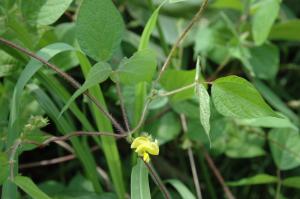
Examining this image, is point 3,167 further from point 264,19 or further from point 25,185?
point 264,19

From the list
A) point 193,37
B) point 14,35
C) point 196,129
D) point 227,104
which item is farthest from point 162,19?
point 227,104

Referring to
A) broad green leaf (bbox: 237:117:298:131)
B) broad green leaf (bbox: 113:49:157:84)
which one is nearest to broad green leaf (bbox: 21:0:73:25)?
broad green leaf (bbox: 113:49:157:84)

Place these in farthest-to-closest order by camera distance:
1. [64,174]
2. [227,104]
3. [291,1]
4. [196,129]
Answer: [291,1], [64,174], [196,129], [227,104]

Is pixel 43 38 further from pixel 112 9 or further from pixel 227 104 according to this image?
pixel 227 104

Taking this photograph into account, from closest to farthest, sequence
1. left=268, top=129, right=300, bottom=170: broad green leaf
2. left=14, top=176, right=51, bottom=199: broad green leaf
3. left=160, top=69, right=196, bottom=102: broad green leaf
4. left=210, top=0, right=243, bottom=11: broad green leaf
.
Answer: left=14, top=176, right=51, bottom=199: broad green leaf
left=160, top=69, right=196, bottom=102: broad green leaf
left=268, top=129, right=300, bottom=170: broad green leaf
left=210, top=0, right=243, bottom=11: broad green leaf

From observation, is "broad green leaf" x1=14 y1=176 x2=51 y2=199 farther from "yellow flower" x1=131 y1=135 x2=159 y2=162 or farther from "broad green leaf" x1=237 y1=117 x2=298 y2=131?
"broad green leaf" x1=237 y1=117 x2=298 y2=131

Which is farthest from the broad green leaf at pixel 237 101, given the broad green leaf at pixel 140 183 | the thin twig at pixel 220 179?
the thin twig at pixel 220 179
